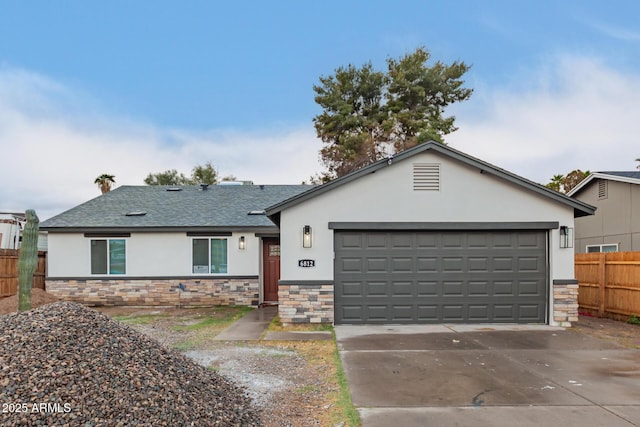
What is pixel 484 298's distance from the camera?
912 centimetres

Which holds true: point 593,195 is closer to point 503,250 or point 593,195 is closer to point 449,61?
point 503,250

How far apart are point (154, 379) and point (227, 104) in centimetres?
1516

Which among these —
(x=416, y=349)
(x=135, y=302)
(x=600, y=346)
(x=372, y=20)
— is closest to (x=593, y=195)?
(x=600, y=346)

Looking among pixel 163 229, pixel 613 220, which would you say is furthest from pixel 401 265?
pixel 613 220

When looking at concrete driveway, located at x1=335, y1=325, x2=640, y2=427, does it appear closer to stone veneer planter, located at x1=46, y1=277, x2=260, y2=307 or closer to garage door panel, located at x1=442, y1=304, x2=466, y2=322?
garage door panel, located at x1=442, y1=304, x2=466, y2=322

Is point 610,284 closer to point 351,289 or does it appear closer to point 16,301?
point 351,289

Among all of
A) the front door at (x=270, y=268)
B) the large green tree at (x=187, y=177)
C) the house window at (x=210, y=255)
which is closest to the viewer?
the house window at (x=210, y=255)

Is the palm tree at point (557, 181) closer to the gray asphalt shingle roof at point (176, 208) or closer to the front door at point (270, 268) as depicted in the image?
the gray asphalt shingle roof at point (176, 208)

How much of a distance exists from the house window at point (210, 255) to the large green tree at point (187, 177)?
21860 millimetres

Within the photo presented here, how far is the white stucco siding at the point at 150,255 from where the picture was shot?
42.3ft

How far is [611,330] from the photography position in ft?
28.4

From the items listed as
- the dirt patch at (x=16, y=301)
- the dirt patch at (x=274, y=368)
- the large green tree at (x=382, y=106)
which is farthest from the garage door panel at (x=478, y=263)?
the large green tree at (x=382, y=106)

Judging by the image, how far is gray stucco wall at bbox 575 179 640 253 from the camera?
478 inches

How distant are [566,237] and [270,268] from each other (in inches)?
340
